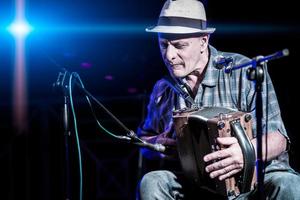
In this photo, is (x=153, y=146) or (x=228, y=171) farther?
(x=153, y=146)

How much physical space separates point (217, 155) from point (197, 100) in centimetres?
70

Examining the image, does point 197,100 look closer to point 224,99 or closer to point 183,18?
point 224,99

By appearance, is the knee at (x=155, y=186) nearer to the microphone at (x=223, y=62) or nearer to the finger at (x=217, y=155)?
the finger at (x=217, y=155)

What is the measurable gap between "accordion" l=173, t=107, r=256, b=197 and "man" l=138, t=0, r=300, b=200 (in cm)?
5

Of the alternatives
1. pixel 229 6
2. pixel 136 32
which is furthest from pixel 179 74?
pixel 136 32

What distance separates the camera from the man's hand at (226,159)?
2.85 metres

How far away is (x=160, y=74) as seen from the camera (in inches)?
243

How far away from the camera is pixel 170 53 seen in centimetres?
346

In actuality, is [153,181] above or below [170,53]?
below

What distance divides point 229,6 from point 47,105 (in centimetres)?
226

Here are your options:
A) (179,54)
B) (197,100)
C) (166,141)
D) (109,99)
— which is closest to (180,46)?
(179,54)

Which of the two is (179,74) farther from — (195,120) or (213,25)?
(213,25)

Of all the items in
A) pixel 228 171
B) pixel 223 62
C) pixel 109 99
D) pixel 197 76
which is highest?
pixel 223 62

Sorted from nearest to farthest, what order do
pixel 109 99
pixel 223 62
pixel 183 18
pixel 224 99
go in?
pixel 223 62
pixel 224 99
pixel 183 18
pixel 109 99
